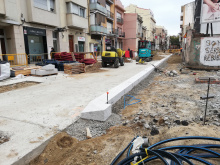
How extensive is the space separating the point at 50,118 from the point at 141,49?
19.2m

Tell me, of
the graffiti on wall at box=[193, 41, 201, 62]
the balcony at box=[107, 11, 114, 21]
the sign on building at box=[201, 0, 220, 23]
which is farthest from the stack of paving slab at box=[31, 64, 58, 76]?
the balcony at box=[107, 11, 114, 21]

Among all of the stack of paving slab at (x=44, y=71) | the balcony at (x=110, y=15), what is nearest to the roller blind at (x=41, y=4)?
the stack of paving slab at (x=44, y=71)

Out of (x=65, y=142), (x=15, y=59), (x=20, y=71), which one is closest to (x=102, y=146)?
(x=65, y=142)

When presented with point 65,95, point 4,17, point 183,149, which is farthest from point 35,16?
point 183,149

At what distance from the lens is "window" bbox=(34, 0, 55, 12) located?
628 inches

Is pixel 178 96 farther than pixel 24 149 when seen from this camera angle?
Yes

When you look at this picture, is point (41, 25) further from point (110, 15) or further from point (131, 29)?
point (131, 29)

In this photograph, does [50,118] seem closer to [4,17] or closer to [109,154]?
[109,154]

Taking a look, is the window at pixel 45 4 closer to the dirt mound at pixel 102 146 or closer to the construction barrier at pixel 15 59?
the construction barrier at pixel 15 59

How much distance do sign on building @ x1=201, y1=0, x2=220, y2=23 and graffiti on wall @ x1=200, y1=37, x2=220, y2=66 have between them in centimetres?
433

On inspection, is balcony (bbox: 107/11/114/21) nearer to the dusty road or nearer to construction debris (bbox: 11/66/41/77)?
construction debris (bbox: 11/66/41/77)

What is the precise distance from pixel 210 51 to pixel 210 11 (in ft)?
16.8

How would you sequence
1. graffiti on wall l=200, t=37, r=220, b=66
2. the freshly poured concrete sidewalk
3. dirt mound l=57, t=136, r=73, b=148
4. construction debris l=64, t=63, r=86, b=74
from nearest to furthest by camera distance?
the freshly poured concrete sidewalk → dirt mound l=57, t=136, r=73, b=148 → construction debris l=64, t=63, r=86, b=74 → graffiti on wall l=200, t=37, r=220, b=66

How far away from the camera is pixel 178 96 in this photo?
592 centimetres
